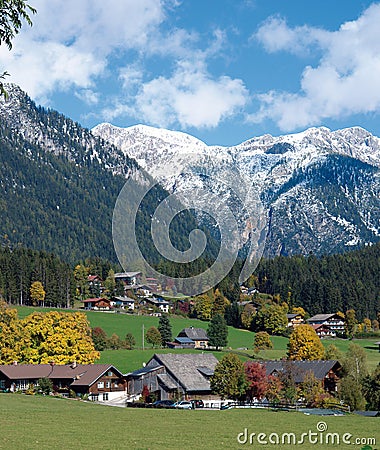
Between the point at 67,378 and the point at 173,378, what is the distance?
11.9 meters

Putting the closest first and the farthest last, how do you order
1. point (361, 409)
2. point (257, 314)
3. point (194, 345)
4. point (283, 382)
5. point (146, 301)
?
point (361, 409) → point (283, 382) → point (194, 345) → point (257, 314) → point (146, 301)

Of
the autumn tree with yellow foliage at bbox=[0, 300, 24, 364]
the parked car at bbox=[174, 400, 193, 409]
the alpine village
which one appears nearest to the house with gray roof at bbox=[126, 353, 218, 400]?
the alpine village

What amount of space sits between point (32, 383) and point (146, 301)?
304ft

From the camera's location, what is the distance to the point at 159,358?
77.3 meters

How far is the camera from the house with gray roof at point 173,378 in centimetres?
7244

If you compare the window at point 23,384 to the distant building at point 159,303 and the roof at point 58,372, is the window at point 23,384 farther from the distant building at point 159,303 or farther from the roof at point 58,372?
the distant building at point 159,303

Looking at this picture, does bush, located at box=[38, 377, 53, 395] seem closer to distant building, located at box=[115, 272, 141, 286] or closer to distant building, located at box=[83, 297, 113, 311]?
distant building, located at box=[83, 297, 113, 311]

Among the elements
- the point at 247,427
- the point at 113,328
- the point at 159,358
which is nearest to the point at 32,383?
the point at 159,358

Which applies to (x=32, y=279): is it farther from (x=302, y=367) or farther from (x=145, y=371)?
(x=302, y=367)

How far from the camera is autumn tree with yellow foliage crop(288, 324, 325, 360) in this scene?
8881 centimetres

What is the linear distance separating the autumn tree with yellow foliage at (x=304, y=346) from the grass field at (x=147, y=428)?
42377 mm

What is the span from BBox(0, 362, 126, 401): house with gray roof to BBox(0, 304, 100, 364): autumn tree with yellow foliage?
307cm

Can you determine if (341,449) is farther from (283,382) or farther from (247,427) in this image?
(283,382)

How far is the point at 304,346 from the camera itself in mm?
89438
